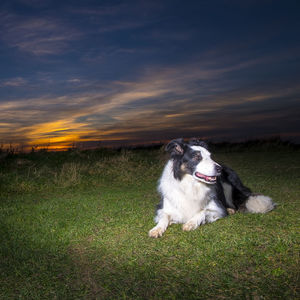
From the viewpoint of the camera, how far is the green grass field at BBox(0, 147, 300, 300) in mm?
3131

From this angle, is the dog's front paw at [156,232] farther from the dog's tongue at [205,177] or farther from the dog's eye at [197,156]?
the dog's eye at [197,156]

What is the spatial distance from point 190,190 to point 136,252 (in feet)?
4.95

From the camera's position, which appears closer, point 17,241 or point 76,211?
point 17,241

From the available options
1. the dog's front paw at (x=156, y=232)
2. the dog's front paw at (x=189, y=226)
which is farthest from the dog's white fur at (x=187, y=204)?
the dog's front paw at (x=156, y=232)

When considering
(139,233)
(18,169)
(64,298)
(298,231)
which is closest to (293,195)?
(298,231)

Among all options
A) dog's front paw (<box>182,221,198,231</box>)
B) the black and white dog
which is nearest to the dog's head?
the black and white dog

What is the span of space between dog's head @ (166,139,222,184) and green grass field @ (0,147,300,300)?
83 centimetres

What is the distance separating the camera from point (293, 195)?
7098mm

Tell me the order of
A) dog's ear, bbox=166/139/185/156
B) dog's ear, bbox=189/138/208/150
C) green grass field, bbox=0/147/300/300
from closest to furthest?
1. green grass field, bbox=0/147/300/300
2. dog's ear, bbox=166/139/185/156
3. dog's ear, bbox=189/138/208/150

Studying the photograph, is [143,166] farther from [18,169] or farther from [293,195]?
[293,195]

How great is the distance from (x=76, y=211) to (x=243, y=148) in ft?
41.4

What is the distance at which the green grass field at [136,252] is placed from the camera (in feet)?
10.3

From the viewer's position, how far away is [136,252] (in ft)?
13.4

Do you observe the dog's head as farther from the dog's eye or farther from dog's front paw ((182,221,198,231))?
dog's front paw ((182,221,198,231))
